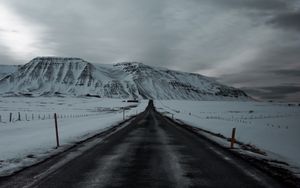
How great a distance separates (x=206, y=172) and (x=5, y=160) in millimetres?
6945

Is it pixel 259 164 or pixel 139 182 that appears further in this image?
pixel 259 164

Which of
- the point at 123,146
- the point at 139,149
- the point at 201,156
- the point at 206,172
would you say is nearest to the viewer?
the point at 206,172

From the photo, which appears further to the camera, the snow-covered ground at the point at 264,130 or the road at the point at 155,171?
the snow-covered ground at the point at 264,130

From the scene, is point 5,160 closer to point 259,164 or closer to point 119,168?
point 119,168

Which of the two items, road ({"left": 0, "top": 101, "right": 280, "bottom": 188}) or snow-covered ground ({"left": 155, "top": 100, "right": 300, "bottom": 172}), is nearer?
road ({"left": 0, "top": 101, "right": 280, "bottom": 188})

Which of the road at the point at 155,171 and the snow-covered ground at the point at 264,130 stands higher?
the road at the point at 155,171

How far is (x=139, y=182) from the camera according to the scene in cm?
790

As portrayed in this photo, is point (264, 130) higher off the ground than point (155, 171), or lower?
lower

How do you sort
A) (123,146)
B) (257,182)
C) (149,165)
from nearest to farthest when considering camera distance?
(257,182) → (149,165) → (123,146)

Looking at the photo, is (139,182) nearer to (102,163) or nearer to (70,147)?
(102,163)

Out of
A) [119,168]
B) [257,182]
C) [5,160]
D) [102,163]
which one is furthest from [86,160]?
[257,182]

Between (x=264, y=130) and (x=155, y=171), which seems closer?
(x=155, y=171)

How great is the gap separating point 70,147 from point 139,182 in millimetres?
7773

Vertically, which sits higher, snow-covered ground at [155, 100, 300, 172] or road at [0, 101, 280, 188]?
road at [0, 101, 280, 188]
